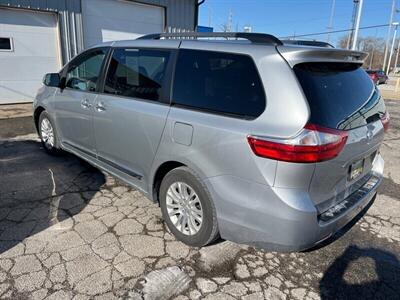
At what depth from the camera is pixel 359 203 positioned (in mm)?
2602

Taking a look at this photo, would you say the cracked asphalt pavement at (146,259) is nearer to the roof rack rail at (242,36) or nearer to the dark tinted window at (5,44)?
the roof rack rail at (242,36)

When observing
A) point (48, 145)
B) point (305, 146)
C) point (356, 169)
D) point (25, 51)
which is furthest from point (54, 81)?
point (25, 51)

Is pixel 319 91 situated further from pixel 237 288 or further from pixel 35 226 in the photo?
pixel 35 226

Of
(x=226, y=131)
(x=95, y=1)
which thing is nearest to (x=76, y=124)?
(x=226, y=131)

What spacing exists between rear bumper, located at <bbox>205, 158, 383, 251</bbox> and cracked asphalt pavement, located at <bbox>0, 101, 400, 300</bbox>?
36cm

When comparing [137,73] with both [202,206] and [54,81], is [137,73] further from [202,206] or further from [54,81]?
[54,81]

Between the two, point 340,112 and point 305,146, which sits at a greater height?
point 340,112

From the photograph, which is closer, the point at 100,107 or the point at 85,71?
the point at 100,107

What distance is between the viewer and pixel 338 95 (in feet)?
7.61

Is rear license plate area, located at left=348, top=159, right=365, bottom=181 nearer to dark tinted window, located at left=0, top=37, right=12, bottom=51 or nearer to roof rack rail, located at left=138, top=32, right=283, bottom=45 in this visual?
roof rack rail, located at left=138, top=32, right=283, bottom=45

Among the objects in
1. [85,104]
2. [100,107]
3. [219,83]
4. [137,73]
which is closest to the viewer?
[219,83]

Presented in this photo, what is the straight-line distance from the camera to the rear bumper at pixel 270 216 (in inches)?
82.9

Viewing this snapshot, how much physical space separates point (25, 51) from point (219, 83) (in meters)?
8.54

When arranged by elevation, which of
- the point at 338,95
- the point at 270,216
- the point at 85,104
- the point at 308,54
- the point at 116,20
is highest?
the point at 116,20
